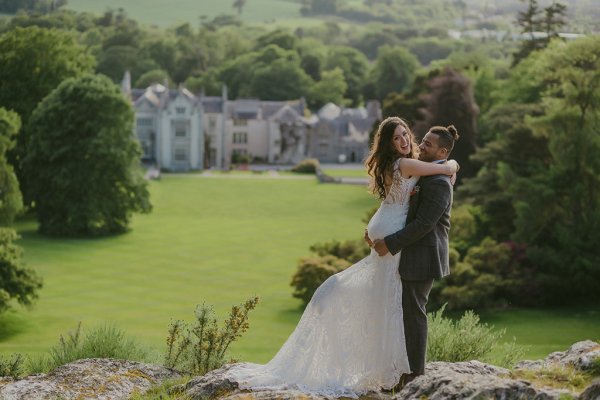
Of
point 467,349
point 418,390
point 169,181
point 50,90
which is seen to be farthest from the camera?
point 169,181

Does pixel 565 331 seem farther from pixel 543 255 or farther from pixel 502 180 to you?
pixel 502 180

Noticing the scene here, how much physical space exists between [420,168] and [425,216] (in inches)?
17.1

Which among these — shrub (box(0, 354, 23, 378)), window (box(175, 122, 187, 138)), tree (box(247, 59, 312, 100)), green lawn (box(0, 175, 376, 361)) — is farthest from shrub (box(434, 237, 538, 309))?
tree (box(247, 59, 312, 100))

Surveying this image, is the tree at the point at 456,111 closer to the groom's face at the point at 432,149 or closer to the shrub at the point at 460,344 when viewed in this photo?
the shrub at the point at 460,344

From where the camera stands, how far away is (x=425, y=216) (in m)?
8.94

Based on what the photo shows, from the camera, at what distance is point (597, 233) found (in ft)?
115

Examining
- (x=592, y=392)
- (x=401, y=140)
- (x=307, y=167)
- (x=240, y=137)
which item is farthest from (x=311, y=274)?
(x=240, y=137)

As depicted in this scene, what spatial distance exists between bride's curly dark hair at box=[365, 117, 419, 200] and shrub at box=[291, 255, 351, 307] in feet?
82.8

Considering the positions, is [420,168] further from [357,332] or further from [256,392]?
[256,392]

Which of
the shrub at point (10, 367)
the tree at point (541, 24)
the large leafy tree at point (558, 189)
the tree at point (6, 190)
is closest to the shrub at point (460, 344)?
the shrub at point (10, 367)

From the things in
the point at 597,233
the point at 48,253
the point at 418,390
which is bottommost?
the point at 48,253

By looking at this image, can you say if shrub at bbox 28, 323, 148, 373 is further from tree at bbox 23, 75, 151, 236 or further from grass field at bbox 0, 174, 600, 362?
tree at bbox 23, 75, 151, 236

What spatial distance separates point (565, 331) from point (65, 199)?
3023cm

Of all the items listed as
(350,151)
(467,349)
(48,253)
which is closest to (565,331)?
(467,349)
